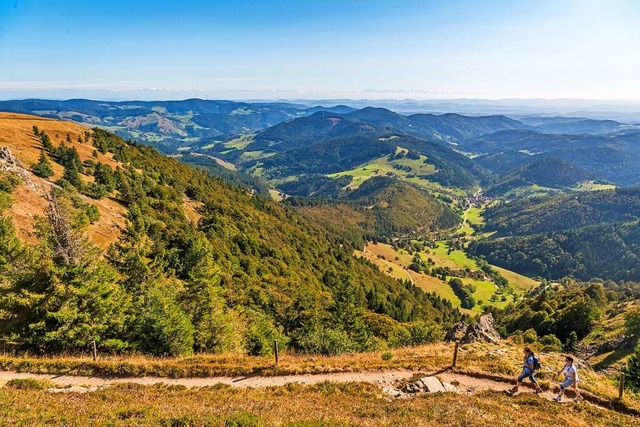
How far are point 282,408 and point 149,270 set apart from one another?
32.1 meters

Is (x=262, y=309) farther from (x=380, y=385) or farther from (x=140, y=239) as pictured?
(x=380, y=385)

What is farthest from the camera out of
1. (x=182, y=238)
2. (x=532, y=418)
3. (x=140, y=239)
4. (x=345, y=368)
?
(x=182, y=238)

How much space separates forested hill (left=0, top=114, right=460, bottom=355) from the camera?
94.2 ft

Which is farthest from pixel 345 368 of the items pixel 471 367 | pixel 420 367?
pixel 471 367

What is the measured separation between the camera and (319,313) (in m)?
71.6

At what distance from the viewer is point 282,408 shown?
20.2m

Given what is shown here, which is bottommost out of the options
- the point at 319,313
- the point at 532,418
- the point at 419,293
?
the point at 419,293

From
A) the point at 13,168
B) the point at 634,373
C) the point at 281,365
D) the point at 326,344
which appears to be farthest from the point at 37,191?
the point at 634,373

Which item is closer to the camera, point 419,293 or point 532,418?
point 532,418

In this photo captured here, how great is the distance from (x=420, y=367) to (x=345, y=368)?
6345 mm

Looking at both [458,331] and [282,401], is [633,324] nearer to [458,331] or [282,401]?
[458,331]

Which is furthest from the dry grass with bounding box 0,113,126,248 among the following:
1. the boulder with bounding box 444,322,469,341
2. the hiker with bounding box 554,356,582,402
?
the hiker with bounding box 554,356,582,402

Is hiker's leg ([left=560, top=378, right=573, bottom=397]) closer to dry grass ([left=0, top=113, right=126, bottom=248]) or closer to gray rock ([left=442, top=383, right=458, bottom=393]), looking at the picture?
gray rock ([left=442, top=383, right=458, bottom=393])

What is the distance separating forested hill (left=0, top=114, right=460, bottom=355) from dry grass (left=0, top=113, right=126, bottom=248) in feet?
1.26
